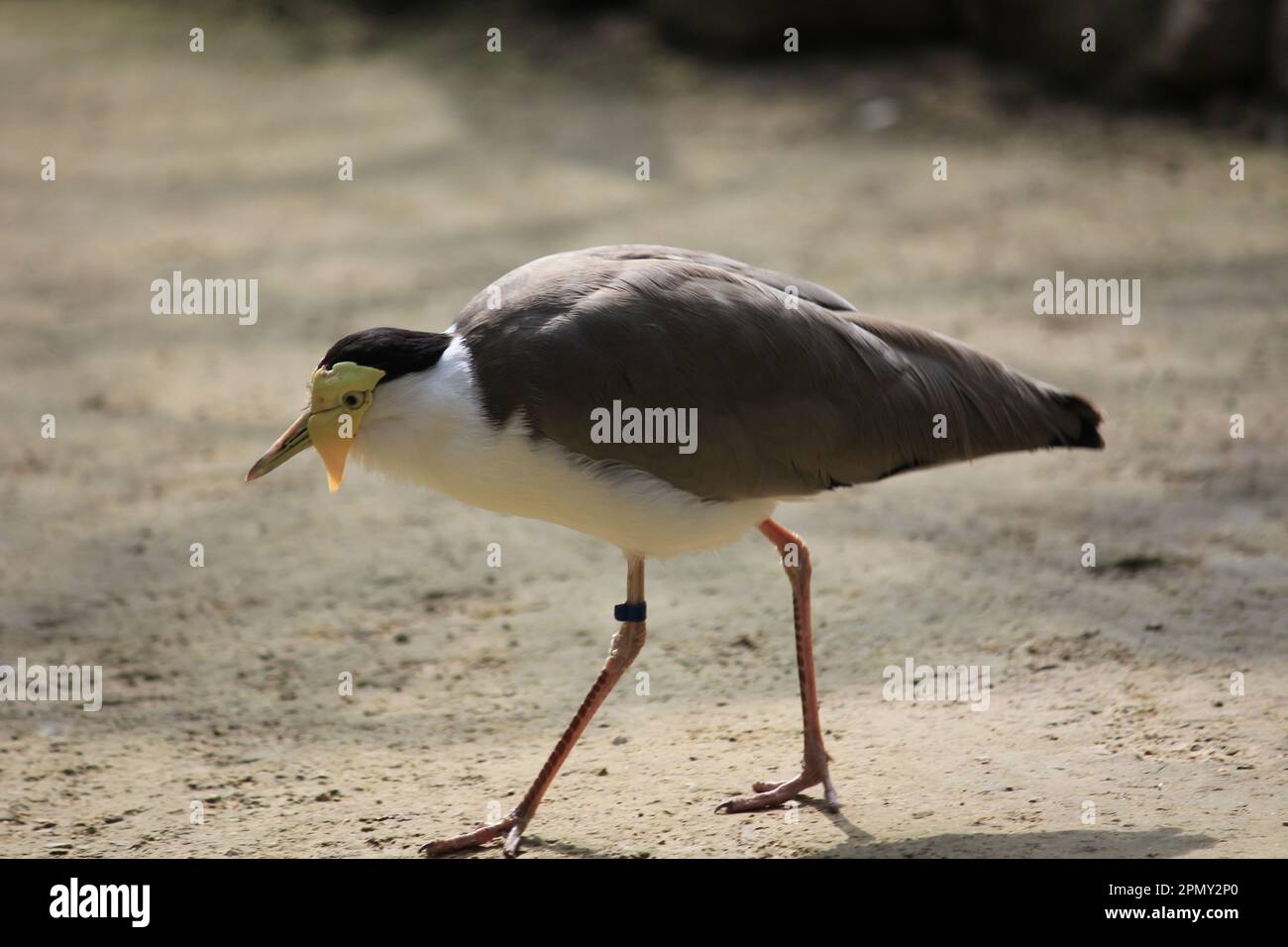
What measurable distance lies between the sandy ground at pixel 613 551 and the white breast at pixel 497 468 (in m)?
0.80

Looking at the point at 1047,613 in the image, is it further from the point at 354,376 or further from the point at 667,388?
the point at 354,376

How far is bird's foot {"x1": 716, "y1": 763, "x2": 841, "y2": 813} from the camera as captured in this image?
3934mm

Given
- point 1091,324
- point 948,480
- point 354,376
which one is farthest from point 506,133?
point 354,376

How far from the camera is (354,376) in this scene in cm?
375

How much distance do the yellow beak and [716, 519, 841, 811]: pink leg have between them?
49.2 inches

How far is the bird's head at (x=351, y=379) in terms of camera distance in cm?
375

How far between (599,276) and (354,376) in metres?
0.73
